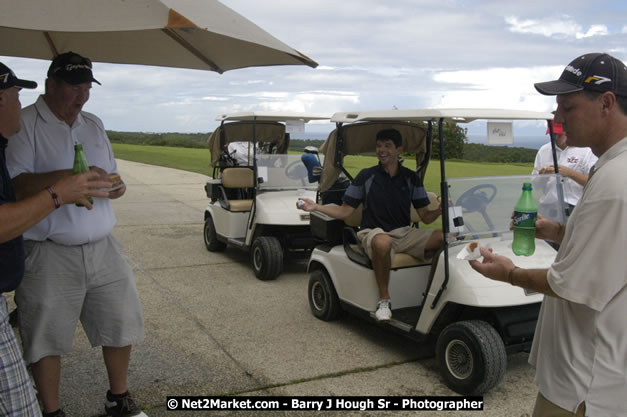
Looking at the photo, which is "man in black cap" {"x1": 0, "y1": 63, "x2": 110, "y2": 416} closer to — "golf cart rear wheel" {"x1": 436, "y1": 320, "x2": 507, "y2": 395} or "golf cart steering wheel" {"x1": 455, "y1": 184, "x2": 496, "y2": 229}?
"golf cart rear wheel" {"x1": 436, "y1": 320, "x2": 507, "y2": 395}

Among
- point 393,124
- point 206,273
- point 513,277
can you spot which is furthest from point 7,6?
point 206,273

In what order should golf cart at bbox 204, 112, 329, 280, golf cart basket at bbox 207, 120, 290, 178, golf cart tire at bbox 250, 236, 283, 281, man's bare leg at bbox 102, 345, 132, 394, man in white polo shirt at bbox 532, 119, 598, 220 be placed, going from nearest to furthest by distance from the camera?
man's bare leg at bbox 102, 345, 132, 394
man in white polo shirt at bbox 532, 119, 598, 220
golf cart tire at bbox 250, 236, 283, 281
golf cart at bbox 204, 112, 329, 280
golf cart basket at bbox 207, 120, 290, 178

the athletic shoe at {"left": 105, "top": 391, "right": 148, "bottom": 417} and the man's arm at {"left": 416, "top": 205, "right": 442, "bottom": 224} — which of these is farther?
the man's arm at {"left": 416, "top": 205, "right": 442, "bottom": 224}

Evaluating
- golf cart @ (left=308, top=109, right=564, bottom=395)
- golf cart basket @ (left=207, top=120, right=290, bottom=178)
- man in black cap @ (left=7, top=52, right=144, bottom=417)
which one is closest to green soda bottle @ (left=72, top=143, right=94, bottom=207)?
man in black cap @ (left=7, top=52, right=144, bottom=417)

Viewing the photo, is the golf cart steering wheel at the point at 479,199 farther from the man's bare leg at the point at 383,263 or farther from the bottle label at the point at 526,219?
the bottle label at the point at 526,219

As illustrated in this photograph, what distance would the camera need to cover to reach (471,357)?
140 inches

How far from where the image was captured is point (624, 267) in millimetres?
1616

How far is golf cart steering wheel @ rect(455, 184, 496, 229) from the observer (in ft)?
13.0

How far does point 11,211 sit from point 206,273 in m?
4.85

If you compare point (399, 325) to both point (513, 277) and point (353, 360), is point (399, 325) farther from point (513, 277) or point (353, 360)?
point (513, 277)

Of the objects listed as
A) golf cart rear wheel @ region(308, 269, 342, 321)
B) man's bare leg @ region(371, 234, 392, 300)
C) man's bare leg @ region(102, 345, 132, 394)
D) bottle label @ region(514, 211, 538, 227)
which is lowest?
golf cart rear wheel @ region(308, 269, 342, 321)

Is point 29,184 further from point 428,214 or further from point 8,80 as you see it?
point 428,214

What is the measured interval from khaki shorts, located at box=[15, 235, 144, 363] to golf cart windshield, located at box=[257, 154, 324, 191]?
423cm

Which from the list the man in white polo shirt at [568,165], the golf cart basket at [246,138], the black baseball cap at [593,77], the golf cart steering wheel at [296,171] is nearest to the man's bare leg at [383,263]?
the man in white polo shirt at [568,165]
